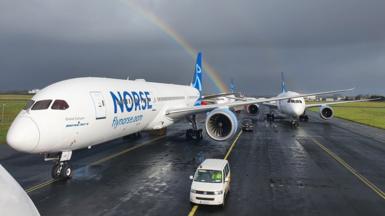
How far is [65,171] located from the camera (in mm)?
15953

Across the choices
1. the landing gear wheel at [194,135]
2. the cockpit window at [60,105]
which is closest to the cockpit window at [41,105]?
the cockpit window at [60,105]

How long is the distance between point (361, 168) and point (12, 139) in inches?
784

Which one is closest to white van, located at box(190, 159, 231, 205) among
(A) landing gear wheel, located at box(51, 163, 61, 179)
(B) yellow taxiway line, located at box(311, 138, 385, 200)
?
(A) landing gear wheel, located at box(51, 163, 61, 179)

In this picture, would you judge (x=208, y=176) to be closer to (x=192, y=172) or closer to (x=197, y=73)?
(x=192, y=172)

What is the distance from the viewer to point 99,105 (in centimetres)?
1655

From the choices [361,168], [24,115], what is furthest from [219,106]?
[24,115]

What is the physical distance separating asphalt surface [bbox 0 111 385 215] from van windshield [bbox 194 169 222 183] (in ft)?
3.52

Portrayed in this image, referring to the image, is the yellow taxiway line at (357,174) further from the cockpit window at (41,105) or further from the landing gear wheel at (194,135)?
the cockpit window at (41,105)

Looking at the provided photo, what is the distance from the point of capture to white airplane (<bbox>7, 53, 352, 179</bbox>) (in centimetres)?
1317

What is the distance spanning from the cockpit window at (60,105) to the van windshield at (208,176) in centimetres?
708

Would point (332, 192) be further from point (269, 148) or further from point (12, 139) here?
point (12, 139)

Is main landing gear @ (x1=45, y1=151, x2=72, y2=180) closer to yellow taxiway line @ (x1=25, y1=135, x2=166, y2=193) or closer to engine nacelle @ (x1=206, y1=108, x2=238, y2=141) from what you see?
yellow taxiway line @ (x1=25, y1=135, x2=166, y2=193)

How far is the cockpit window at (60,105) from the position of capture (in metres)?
14.3

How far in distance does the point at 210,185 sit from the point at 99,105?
7793 millimetres
